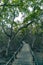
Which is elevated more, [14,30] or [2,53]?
[14,30]

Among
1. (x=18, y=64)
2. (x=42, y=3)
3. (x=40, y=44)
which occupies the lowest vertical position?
(x=18, y=64)

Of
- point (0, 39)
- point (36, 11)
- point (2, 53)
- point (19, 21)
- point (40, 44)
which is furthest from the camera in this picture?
point (40, 44)

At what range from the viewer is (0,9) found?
2441 centimetres

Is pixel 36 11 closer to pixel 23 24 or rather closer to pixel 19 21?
pixel 23 24

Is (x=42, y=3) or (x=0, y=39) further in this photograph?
(x=0, y=39)

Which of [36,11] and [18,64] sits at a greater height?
[36,11]

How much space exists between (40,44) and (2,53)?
8.62m

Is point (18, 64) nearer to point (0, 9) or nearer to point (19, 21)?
point (0, 9)

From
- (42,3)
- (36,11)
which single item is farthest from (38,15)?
(42,3)

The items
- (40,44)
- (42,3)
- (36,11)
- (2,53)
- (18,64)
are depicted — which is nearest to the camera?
(18,64)

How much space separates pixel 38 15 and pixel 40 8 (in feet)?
5.53

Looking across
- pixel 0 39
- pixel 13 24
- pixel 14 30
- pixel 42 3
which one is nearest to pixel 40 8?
pixel 42 3

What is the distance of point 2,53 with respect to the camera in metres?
34.2

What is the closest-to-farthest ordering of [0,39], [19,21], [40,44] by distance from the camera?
[19,21] < [0,39] < [40,44]
